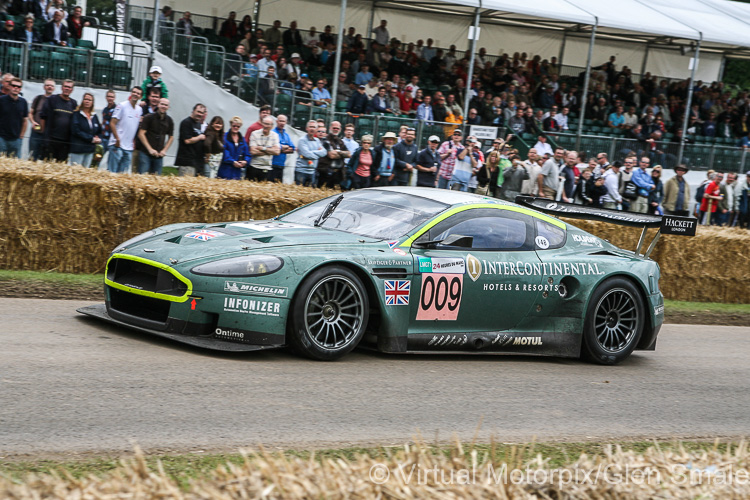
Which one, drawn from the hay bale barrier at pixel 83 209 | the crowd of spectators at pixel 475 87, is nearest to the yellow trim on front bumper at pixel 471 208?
the hay bale barrier at pixel 83 209

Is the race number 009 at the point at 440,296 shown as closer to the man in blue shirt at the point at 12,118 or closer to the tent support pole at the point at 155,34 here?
the man in blue shirt at the point at 12,118

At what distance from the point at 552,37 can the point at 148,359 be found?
93.7 ft

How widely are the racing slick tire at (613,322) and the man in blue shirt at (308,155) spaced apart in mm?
6901

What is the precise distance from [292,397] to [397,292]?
168 cm

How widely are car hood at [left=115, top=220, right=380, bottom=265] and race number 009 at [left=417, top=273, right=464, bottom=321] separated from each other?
60 centimetres

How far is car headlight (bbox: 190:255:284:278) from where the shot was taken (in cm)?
681

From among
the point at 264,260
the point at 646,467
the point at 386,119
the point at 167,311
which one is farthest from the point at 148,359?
the point at 386,119

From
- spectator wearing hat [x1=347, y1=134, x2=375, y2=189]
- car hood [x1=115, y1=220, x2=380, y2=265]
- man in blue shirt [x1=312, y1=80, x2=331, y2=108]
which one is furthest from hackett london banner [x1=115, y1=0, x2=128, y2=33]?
car hood [x1=115, y1=220, x2=380, y2=265]

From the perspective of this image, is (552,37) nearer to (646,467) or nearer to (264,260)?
(264,260)

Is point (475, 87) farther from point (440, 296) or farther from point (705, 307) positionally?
point (440, 296)

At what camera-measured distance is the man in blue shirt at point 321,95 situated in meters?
20.2

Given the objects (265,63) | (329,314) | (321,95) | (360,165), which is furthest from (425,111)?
(329,314)

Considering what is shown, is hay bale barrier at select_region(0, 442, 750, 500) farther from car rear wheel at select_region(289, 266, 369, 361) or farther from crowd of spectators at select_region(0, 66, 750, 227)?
crowd of spectators at select_region(0, 66, 750, 227)

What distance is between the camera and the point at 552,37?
3256cm
